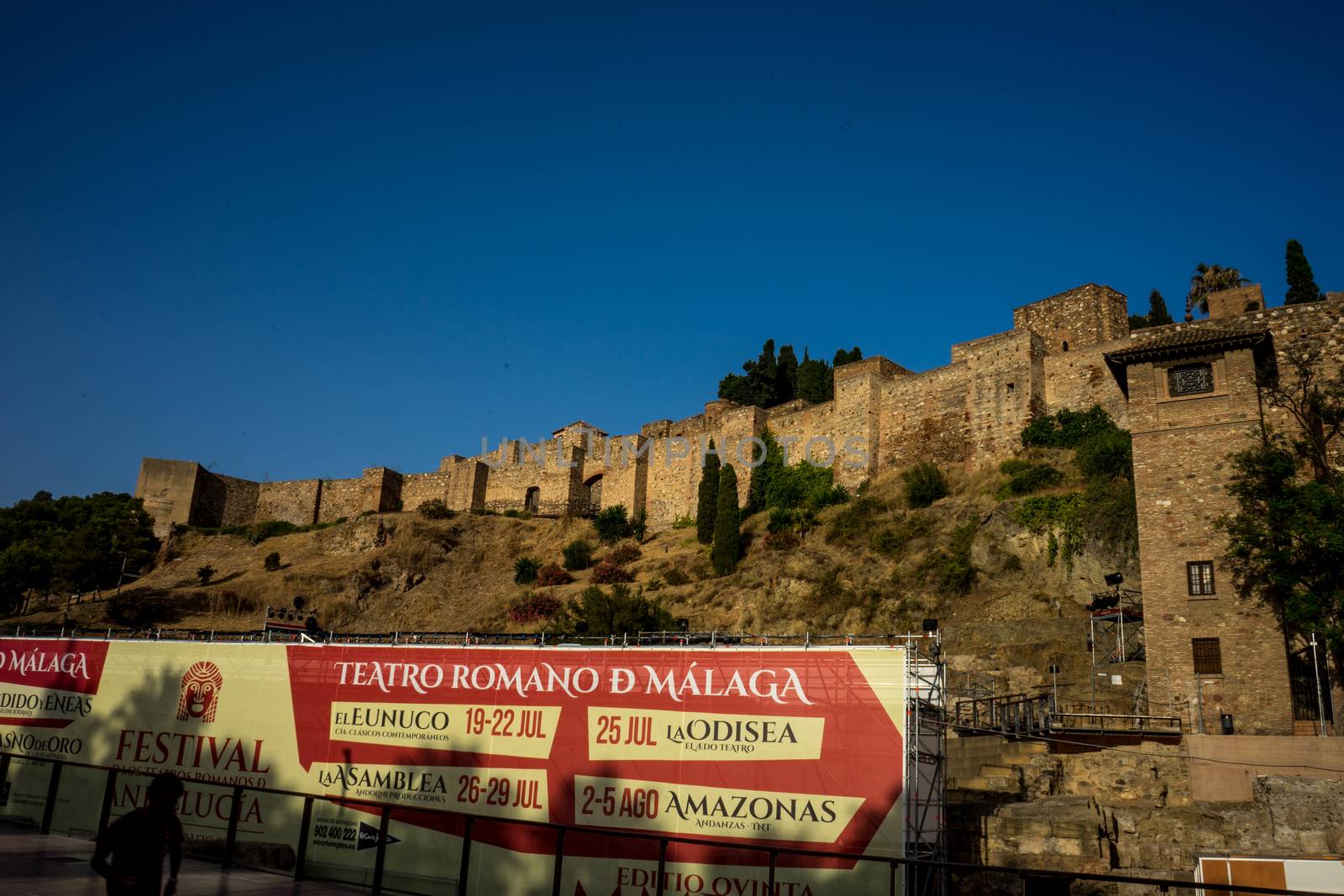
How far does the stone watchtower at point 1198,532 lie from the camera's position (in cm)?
1781

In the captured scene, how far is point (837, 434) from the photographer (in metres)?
41.2

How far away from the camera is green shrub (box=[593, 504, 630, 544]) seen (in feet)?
151

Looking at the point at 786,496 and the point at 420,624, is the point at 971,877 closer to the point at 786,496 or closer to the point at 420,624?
the point at 786,496

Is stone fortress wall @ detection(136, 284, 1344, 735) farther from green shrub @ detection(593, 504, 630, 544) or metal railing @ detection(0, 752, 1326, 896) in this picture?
metal railing @ detection(0, 752, 1326, 896)

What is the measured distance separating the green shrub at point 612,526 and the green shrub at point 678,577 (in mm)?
8290

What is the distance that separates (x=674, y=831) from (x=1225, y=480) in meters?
13.0

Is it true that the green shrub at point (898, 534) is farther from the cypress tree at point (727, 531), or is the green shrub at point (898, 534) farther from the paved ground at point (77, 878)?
the paved ground at point (77, 878)

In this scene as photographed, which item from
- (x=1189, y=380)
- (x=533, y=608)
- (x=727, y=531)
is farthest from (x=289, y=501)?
(x=1189, y=380)

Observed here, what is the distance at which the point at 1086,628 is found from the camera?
76.7ft

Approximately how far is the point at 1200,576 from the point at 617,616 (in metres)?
15.4

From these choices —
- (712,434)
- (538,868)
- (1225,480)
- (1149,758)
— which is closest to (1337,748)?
(1149,758)

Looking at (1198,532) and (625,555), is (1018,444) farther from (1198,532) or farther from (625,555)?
(625,555)

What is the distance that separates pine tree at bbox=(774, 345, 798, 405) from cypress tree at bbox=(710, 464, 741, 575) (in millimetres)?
14355

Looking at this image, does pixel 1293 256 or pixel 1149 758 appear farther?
pixel 1293 256
